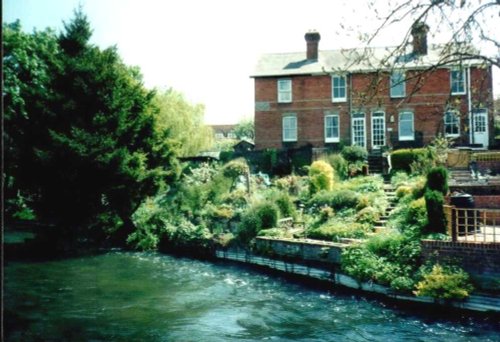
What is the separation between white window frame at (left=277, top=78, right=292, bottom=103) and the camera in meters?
31.7

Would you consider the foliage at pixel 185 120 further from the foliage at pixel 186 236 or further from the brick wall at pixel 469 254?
the brick wall at pixel 469 254

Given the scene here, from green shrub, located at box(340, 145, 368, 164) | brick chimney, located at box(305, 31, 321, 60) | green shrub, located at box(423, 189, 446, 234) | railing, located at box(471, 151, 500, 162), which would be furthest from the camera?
brick chimney, located at box(305, 31, 321, 60)

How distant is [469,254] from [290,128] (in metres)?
22.4

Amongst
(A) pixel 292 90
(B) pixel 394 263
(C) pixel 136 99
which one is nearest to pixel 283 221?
(B) pixel 394 263

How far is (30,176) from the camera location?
762 inches

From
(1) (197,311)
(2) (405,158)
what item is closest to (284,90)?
(2) (405,158)

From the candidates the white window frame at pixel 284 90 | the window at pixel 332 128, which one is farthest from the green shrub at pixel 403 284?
the white window frame at pixel 284 90

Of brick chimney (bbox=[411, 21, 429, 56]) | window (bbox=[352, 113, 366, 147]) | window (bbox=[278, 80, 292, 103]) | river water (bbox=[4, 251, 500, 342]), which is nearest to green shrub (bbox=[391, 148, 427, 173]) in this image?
window (bbox=[352, 113, 366, 147])

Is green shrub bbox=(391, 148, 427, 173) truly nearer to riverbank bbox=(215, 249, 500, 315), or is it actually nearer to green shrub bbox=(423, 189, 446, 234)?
riverbank bbox=(215, 249, 500, 315)

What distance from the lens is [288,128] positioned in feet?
105

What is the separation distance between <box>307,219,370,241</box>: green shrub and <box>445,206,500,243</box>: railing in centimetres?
A: 277

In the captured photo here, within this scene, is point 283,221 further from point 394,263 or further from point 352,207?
point 394,263

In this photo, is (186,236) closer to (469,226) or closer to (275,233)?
(275,233)

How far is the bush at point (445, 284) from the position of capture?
31.7 feet
